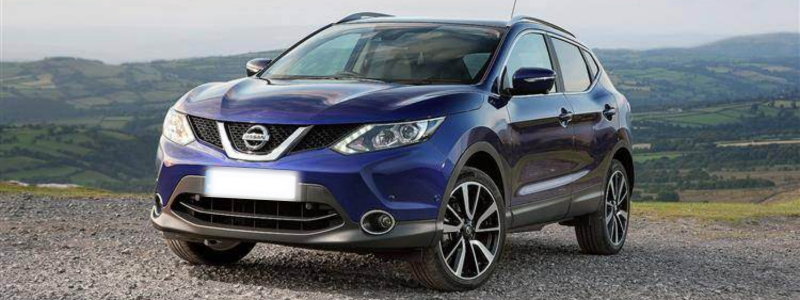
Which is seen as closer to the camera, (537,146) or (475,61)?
(475,61)

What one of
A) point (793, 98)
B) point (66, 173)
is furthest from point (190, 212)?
point (793, 98)

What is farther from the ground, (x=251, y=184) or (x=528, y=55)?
(x=528, y=55)

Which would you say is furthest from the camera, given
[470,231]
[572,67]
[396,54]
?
[572,67]

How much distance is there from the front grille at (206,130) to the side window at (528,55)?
7.18 feet

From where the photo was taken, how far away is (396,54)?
7.84m

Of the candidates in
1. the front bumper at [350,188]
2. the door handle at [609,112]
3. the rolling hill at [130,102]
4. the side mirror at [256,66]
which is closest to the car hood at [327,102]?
the front bumper at [350,188]

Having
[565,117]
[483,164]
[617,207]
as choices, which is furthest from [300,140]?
[617,207]

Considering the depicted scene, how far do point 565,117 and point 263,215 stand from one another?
3.01 meters

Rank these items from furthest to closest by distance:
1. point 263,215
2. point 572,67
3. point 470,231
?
1. point 572,67
2. point 470,231
3. point 263,215

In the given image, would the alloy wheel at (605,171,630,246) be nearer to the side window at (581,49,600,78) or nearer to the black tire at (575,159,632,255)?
the black tire at (575,159,632,255)

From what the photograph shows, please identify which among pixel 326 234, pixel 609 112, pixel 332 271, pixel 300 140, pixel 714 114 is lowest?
pixel 714 114

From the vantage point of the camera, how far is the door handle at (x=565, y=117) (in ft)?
27.6

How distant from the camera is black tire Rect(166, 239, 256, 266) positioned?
770 cm

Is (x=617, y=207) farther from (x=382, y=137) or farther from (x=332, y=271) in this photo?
(x=382, y=137)
